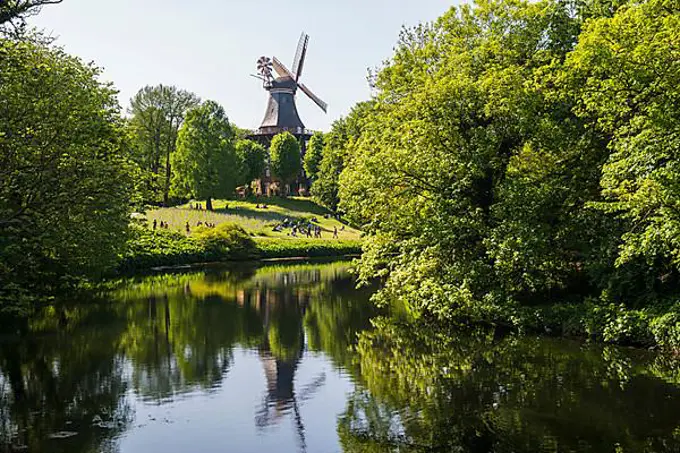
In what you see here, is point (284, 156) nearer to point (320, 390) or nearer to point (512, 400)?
point (320, 390)

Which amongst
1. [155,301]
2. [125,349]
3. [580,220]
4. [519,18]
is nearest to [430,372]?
[580,220]

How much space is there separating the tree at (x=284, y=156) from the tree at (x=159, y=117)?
38.9 feet

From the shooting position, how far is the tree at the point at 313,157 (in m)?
90.6

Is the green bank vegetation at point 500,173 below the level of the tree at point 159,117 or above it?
below

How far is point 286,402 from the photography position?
575 inches

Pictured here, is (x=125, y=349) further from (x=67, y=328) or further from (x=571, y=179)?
(x=571, y=179)

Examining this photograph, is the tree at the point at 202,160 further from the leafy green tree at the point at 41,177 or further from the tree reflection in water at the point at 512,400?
the tree reflection in water at the point at 512,400

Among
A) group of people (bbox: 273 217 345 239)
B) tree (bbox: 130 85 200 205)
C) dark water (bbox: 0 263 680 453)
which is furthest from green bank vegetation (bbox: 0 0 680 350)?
tree (bbox: 130 85 200 205)

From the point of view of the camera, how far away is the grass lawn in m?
64.2

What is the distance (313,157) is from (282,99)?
1159 cm

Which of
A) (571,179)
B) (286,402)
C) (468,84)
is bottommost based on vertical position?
(286,402)

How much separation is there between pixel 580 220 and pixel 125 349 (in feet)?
47.2

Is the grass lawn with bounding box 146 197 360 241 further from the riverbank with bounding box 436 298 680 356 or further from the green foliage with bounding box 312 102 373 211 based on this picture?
the riverbank with bounding box 436 298 680 356

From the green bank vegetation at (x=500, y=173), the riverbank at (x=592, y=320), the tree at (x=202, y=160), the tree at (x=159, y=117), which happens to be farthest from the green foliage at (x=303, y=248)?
the riverbank at (x=592, y=320)
